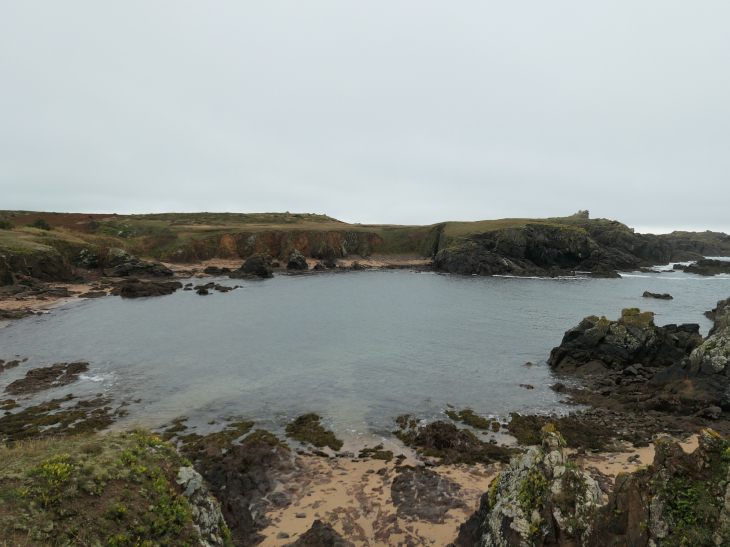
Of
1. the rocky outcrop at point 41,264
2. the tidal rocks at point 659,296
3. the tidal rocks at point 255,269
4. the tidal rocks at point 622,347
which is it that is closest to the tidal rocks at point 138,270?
the rocky outcrop at point 41,264

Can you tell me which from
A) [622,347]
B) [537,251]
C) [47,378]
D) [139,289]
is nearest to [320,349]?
[47,378]

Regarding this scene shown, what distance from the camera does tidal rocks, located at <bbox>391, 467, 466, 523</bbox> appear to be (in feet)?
42.9

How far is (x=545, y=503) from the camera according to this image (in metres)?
8.41

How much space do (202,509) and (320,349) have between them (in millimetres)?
25918

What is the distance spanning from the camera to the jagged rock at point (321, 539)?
35.4 feet

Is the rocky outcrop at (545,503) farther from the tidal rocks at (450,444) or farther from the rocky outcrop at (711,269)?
the rocky outcrop at (711,269)

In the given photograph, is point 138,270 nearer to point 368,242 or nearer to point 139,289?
point 139,289

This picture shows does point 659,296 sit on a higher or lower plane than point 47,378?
higher

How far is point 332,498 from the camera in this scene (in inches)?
555

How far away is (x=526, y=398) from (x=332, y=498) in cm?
1547

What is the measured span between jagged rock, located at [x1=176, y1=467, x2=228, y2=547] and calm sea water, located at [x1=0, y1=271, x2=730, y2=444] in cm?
1082

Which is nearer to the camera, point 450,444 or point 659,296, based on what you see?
point 450,444

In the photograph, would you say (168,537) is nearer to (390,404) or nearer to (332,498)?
(332,498)

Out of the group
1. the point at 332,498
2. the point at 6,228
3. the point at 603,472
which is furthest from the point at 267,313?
the point at 6,228
